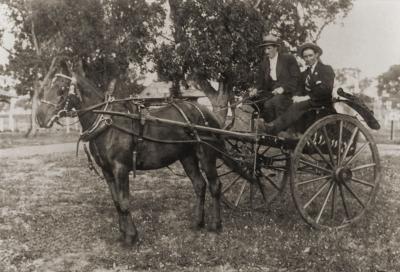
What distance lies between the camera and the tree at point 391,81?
4838cm

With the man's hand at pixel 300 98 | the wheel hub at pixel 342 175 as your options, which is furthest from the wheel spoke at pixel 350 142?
the man's hand at pixel 300 98

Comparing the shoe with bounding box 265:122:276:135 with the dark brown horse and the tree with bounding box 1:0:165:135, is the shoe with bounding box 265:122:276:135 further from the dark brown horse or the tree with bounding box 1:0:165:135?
the tree with bounding box 1:0:165:135

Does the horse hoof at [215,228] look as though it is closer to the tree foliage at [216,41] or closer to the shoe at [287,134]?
the shoe at [287,134]

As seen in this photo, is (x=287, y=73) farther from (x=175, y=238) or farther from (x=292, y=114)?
(x=175, y=238)

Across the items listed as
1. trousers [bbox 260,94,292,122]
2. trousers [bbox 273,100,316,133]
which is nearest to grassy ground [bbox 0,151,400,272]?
trousers [bbox 273,100,316,133]

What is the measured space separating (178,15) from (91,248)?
21.2 m

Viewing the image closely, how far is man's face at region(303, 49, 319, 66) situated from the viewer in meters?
7.50

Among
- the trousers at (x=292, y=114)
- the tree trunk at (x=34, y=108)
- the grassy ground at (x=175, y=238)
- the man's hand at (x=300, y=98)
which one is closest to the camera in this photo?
the grassy ground at (x=175, y=238)

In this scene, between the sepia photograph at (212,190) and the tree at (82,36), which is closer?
the sepia photograph at (212,190)

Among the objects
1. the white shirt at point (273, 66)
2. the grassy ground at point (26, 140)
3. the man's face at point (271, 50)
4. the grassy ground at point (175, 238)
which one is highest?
the man's face at point (271, 50)

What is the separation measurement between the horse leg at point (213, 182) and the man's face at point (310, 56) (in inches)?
81.9

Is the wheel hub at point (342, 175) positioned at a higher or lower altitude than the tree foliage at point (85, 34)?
lower

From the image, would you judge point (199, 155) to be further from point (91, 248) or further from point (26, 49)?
point (26, 49)

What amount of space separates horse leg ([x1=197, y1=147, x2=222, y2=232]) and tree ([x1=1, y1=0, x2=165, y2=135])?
68.6 ft
